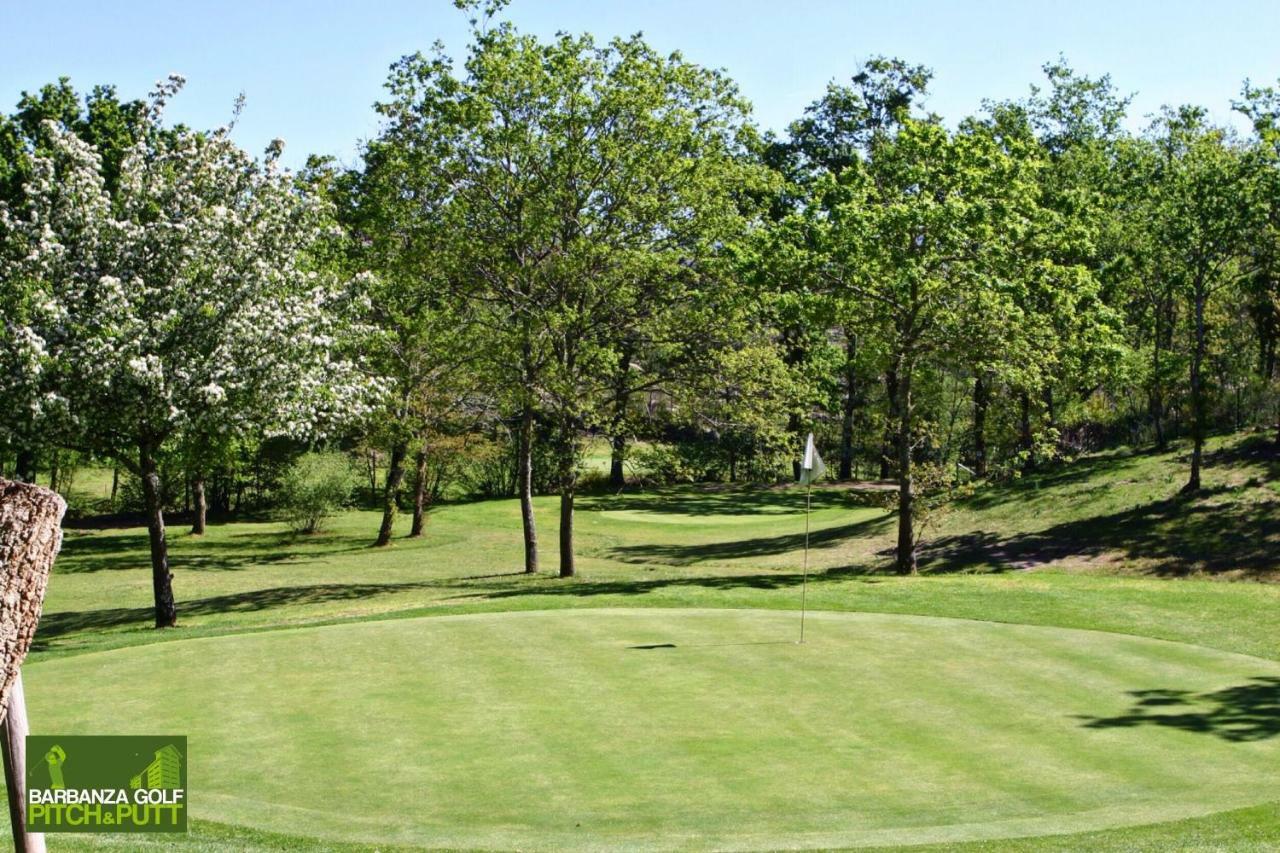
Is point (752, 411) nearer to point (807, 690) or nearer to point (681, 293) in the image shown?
point (681, 293)

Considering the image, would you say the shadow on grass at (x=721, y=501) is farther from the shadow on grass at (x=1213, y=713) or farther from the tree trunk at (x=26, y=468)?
the shadow on grass at (x=1213, y=713)

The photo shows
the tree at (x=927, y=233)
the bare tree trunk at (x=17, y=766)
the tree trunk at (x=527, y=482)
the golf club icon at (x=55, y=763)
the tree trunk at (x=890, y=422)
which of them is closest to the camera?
the bare tree trunk at (x=17, y=766)

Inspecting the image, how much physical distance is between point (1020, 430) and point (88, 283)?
1355 inches

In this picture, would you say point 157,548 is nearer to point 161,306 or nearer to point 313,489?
point 161,306

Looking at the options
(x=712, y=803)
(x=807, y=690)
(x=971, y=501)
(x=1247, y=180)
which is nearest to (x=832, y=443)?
(x=971, y=501)

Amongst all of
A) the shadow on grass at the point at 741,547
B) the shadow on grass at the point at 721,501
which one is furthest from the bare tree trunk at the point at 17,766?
the shadow on grass at the point at 721,501

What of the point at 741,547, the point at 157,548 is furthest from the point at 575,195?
the point at 741,547

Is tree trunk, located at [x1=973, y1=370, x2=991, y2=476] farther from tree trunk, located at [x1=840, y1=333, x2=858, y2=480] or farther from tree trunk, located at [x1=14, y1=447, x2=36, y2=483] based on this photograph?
tree trunk, located at [x1=14, y1=447, x2=36, y2=483]

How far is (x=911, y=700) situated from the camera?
13.1 meters

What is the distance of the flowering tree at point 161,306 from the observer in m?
21.5

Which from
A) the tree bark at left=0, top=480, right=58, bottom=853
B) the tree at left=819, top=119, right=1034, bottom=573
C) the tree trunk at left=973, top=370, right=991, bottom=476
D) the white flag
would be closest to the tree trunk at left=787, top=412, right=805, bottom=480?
the tree at left=819, top=119, right=1034, bottom=573

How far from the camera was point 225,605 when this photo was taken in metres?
29.9

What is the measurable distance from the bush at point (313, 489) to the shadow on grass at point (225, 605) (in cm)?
1100

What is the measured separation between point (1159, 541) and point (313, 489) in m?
27.6
